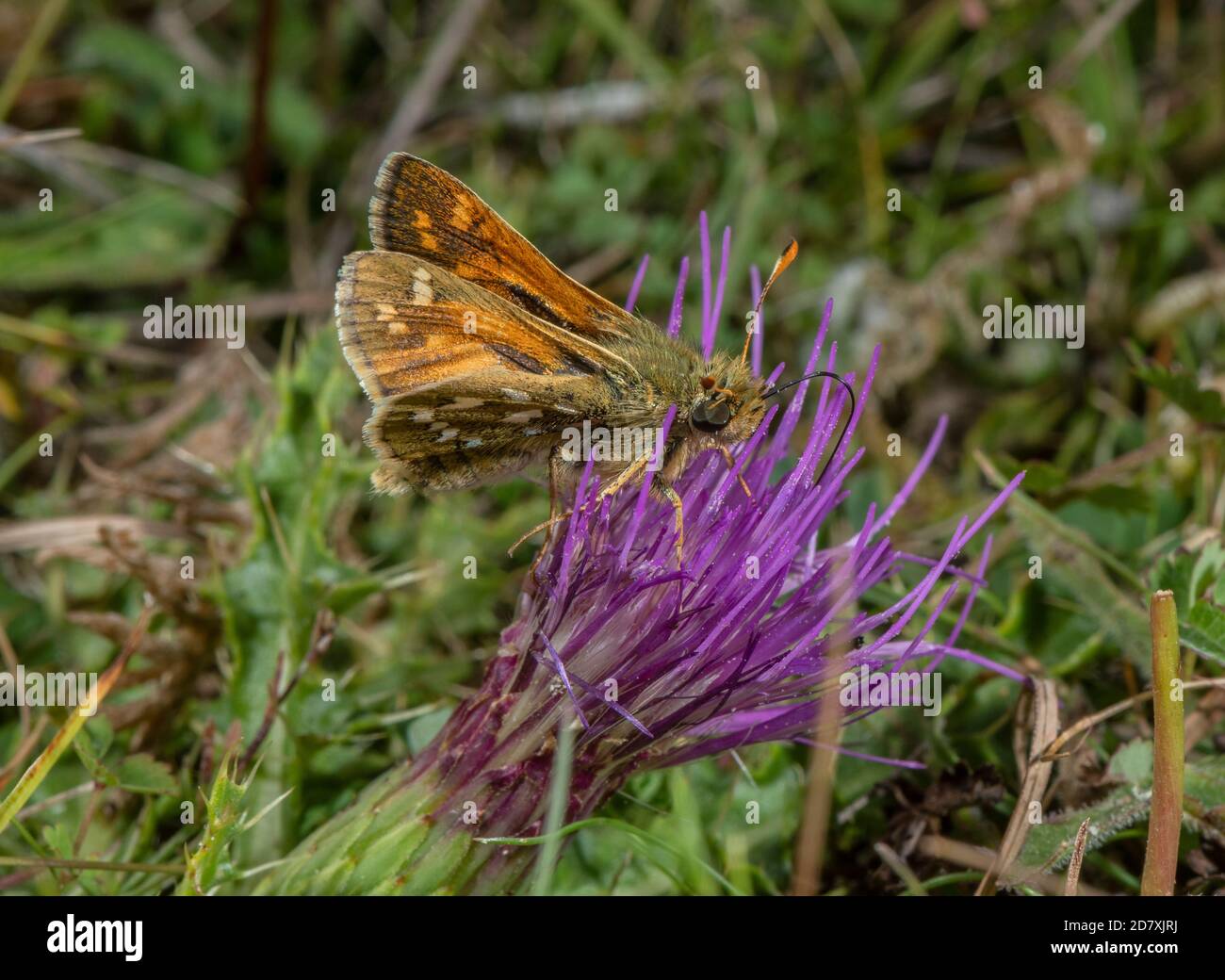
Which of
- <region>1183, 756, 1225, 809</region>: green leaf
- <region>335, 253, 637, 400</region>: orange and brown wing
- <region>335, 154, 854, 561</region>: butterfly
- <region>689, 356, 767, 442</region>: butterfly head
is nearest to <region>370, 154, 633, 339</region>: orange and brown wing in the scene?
<region>335, 154, 854, 561</region>: butterfly

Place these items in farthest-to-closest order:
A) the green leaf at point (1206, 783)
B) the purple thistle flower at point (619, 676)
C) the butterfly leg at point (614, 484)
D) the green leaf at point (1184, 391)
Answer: the green leaf at point (1184, 391) → the green leaf at point (1206, 783) → the butterfly leg at point (614, 484) → the purple thistle flower at point (619, 676)

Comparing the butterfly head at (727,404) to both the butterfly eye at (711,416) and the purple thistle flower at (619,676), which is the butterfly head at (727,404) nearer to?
the butterfly eye at (711,416)

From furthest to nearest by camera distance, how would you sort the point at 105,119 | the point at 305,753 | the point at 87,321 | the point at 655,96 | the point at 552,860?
the point at 655,96 < the point at 105,119 < the point at 87,321 < the point at 305,753 < the point at 552,860

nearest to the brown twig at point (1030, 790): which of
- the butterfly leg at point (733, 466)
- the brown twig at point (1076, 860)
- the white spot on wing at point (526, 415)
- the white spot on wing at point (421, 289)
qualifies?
the brown twig at point (1076, 860)

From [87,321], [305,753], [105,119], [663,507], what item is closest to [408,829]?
[305,753]

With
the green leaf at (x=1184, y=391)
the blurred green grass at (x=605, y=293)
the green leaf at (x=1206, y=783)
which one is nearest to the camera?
the green leaf at (x=1206, y=783)

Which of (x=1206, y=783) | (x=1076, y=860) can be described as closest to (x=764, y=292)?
(x=1076, y=860)
